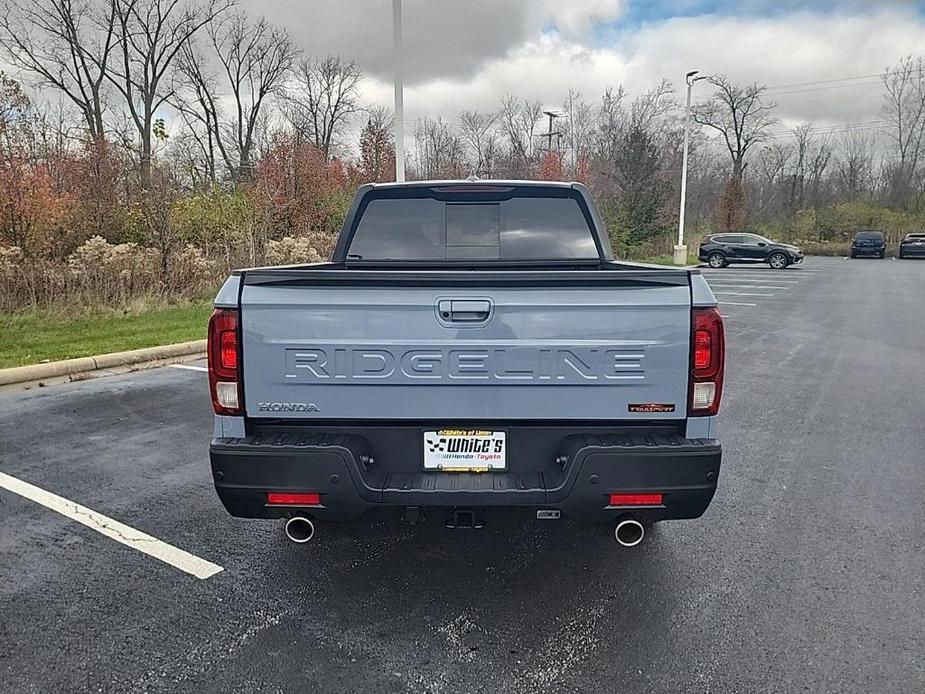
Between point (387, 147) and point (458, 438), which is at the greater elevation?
point (387, 147)

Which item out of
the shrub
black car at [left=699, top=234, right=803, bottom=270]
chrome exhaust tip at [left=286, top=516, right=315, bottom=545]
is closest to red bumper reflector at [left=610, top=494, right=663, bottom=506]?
Answer: chrome exhaust tip at [left=286, top=516, right=315, bottom=545]

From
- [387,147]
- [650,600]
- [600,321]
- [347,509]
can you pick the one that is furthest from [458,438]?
[387,147]

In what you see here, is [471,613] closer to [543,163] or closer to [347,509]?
[347,509]

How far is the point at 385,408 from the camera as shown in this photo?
2789mm

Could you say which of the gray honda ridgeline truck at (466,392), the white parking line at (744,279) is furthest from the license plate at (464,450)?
the white parking line at (744,279)

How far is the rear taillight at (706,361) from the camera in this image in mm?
2703

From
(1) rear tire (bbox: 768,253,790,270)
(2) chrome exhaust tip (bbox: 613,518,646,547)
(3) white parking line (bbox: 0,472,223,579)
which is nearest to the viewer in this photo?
(2) chrome exhaust tip (bbox: 613,518,646,547)

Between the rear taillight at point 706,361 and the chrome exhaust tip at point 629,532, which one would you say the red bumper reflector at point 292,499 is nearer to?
the chrome exhaust tip at point 629,532

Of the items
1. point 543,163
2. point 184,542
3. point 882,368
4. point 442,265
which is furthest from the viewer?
point 543,163

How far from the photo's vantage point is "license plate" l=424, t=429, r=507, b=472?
2818mm

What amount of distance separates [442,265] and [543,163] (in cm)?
2980

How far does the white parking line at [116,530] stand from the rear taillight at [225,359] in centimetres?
107

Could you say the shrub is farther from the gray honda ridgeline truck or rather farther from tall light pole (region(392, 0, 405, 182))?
the gray honda ridgeline truck

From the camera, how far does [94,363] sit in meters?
8.26
